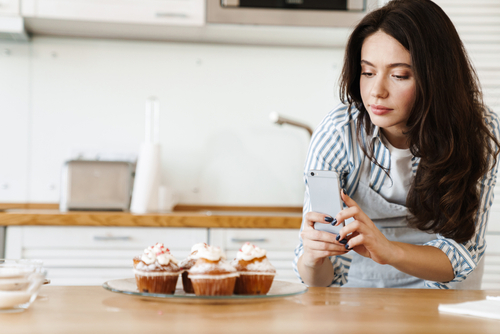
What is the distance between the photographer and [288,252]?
190cm

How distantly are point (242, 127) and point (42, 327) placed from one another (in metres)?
1.93

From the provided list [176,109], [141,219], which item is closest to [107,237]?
[141,219]

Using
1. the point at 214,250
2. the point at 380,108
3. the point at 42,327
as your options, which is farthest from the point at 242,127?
the point at 42,327

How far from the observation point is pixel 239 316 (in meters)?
0.62

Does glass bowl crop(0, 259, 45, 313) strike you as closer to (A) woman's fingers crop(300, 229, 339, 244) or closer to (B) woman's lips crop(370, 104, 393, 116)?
(A) woman's fingers crop(300, 229, 339, 244)

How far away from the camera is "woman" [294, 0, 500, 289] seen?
1.02m

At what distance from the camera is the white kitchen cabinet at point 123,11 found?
6.66ft

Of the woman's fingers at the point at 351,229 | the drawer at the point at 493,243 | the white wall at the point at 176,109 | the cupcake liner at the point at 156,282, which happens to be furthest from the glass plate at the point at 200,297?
the white wall at the point at 176,109

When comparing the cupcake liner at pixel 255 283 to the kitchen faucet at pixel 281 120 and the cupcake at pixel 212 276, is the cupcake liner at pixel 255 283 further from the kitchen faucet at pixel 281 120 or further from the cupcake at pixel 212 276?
the kitchen faucet at pixel 281 120

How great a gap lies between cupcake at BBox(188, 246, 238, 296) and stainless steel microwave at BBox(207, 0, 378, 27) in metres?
1.56

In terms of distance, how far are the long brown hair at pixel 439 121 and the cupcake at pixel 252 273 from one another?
479 mm

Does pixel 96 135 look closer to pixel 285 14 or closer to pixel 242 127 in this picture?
pixel 242 127

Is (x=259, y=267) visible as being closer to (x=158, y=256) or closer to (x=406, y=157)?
(x=158, y=256)

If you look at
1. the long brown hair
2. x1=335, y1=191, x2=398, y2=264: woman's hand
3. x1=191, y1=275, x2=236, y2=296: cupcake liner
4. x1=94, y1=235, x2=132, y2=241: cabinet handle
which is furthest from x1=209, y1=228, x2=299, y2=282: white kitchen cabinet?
x1=191, y1=275, x2=236, y2=296: cupcake liner
